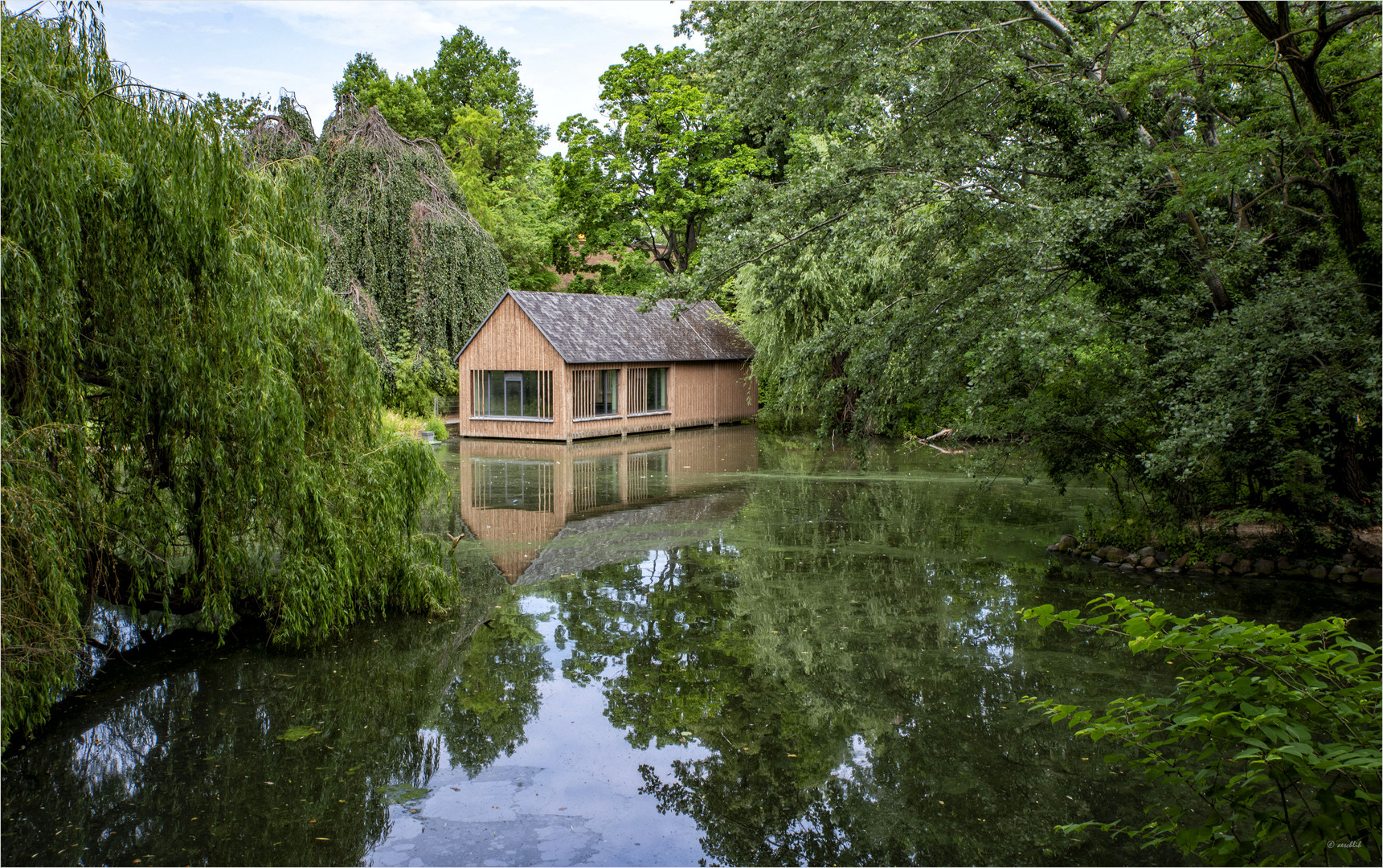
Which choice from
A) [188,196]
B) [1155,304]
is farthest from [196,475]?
[1155,304]

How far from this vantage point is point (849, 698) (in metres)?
6.68

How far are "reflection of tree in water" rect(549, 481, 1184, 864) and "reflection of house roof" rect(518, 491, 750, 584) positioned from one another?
517mm

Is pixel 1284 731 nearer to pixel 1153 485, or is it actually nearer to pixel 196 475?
pixel 196 475

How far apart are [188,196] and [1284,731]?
21.1 ft

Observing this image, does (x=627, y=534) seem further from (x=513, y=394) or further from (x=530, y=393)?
(x=513, y=394)

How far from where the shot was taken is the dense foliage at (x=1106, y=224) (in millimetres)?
8328

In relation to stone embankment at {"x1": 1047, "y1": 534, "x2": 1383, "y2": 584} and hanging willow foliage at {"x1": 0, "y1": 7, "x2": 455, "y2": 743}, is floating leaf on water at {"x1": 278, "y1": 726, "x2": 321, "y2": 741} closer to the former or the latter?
hanging willow foliage at {"x1": 0, "y1": 7, "x2": 455, "y2": 743}

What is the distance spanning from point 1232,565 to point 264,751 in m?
9.78

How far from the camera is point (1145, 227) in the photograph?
9742 mm

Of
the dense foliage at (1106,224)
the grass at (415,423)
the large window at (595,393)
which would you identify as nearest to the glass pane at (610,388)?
the large window at (595,393)

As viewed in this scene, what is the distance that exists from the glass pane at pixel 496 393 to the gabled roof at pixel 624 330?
1118 mm

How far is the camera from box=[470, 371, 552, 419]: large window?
79.8 ft

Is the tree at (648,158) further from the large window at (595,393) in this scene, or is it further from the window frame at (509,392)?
the window frame at (509,392)

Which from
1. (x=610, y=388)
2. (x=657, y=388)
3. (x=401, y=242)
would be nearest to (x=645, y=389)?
(x=657, y=388)
